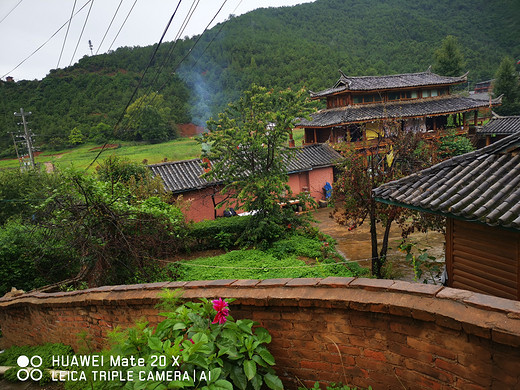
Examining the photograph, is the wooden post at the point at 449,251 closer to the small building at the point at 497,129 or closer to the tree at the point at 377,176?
the tree at the point at 377,176

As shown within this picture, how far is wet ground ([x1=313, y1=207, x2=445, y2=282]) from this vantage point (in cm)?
1035

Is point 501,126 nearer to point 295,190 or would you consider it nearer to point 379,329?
point 295,190

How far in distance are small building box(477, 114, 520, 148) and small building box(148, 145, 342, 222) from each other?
47.8ft

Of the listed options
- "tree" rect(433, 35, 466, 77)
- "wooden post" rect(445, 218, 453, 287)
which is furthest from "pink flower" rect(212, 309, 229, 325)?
"tree" rect(433, 35, 466, 77)

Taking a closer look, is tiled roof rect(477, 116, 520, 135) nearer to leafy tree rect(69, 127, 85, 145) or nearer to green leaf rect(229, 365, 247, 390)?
green leaf rect(229, 365, 247, 390)

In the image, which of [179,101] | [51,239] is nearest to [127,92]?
[179,101]

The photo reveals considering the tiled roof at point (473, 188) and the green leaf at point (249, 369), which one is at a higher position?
the tiled roof at point (473, 188)

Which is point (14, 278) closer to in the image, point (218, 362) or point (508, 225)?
point (218, 362)

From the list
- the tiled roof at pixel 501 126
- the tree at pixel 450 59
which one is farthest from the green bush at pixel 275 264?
the tree at pixel 450 59

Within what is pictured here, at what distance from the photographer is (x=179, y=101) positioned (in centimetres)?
4778

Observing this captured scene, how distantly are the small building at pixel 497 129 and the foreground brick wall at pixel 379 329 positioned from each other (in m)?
29.1

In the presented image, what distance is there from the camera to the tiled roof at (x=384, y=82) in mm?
24688

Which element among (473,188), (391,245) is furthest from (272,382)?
(391,245)

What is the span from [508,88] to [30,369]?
43.5 metres
